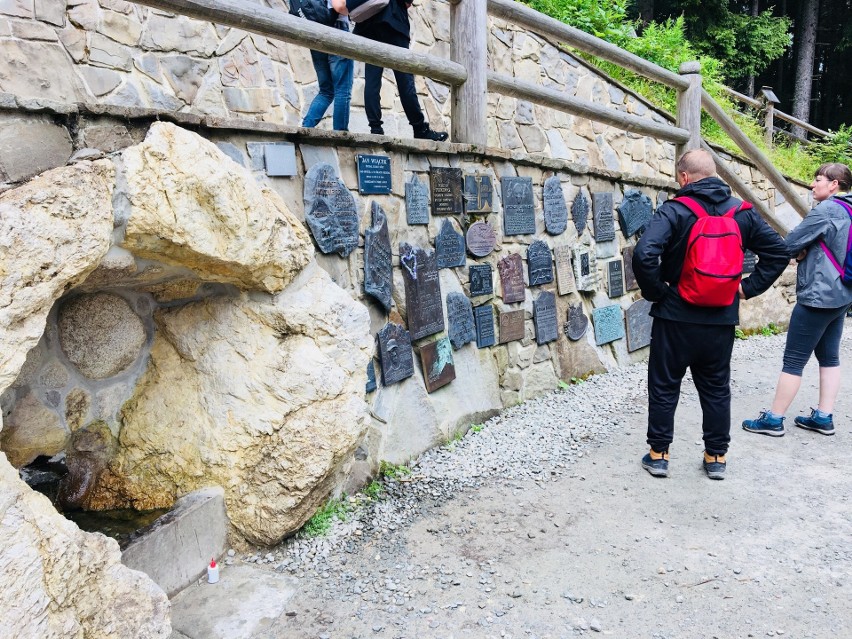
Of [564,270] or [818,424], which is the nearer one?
[818,424]

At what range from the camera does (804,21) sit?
589 inches

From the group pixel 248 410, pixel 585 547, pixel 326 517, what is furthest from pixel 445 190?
pixel 585 547

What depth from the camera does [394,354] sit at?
3.60 metres

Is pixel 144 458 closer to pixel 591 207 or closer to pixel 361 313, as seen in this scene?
pixel 361 313

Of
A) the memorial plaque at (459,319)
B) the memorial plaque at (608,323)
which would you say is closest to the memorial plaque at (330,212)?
the memorial plaque at (459,319)

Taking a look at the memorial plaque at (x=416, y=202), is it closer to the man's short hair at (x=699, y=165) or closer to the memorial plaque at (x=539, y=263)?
the memorial plaque at (x=539, y=263)

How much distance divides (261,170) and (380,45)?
119cm

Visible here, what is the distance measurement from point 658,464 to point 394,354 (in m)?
1.61

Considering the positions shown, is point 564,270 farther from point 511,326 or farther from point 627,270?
point 627,270

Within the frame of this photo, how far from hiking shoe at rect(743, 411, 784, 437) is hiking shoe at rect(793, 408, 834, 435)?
219 millimetres

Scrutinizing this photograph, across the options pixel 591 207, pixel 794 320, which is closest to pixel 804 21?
Answer: pixel 591 207

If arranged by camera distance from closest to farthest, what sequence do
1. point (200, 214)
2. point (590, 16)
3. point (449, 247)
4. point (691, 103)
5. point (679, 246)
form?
point (200, 214) → point (679, 246) → point (449, 247) → point (691, 103) → point (590, 16)

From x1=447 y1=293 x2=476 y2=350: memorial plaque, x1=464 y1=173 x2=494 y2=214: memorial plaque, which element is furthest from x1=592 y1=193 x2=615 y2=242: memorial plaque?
x1=447 y1=293 x2=476 y2=350: memorial plaque

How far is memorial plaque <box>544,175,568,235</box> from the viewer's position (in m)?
4.95
